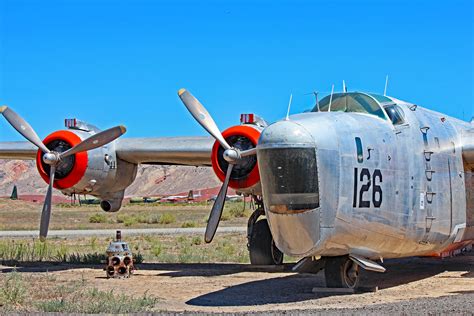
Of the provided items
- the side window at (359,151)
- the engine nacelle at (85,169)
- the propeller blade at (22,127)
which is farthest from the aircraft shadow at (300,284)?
the propeller blade at (22,127)

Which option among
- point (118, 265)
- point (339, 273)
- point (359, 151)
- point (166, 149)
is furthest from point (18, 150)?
point (359, 151)

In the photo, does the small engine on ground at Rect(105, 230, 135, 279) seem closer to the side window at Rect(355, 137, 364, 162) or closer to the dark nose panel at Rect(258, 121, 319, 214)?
the dark nose panel at Rect(258, 121, 319, 214)

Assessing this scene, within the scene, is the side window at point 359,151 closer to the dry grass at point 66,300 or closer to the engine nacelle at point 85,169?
the dry grass at point 66,300

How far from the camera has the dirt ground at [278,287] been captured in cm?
1086

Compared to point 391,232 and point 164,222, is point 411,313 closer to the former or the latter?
point 391,232

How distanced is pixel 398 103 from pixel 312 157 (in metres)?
3.53

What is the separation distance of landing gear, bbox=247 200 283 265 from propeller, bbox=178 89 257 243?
1.96 meters

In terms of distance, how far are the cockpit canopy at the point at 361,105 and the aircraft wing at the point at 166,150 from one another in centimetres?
554

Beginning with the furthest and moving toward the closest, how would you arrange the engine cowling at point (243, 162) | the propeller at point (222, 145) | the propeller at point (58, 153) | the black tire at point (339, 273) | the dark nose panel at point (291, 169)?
the propeller at point (58, 153)
the engine cowling at point (243, 162)
the propeller at point (222, 145)
the black tire at point (339, 273)
the dark nose panel at point (291, 169)

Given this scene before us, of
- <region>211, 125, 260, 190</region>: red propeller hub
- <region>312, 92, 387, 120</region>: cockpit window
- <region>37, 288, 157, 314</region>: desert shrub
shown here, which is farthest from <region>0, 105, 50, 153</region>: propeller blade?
<region>312, 92, 387, 120</region>: cockpit window

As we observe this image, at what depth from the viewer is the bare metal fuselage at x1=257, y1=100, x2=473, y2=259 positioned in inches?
441

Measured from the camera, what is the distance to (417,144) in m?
13.6

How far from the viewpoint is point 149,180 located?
15250 cm

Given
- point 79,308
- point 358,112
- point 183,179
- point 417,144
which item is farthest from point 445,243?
point 183,179
